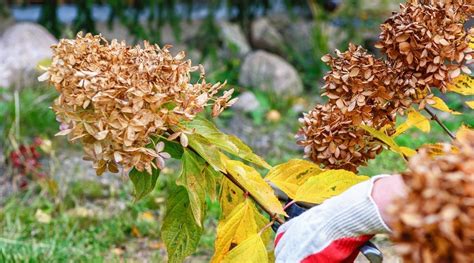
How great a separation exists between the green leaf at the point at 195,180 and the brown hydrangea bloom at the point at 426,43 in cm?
48

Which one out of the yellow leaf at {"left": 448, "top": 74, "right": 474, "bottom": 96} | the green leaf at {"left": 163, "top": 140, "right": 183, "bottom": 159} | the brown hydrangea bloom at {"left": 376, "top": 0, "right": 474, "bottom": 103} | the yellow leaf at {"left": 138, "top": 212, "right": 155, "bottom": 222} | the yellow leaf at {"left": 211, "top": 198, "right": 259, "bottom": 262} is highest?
the brown hydrangea bloom at {"left": 376, "top": 0, "right": 474, "bottom": 103}

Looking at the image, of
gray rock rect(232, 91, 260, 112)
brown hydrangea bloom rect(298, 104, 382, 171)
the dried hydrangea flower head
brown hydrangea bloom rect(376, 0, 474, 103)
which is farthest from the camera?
gray rock rect(232, 91, 260, 112)

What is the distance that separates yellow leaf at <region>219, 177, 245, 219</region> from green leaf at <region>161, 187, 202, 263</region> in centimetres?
8

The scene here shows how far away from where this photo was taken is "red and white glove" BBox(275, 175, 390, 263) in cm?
150

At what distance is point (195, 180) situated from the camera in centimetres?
199

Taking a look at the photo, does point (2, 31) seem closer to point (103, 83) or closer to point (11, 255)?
point (11, 255)

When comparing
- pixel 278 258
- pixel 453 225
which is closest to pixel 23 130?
pixel 278 258

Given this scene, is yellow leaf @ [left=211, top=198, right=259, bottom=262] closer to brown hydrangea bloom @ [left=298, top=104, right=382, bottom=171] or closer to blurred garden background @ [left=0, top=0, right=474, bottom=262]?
brown hydrangea bloom @ [left=298, top=104, right=382, bottom=171]

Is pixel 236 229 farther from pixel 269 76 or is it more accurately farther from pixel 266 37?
pixel 266 37

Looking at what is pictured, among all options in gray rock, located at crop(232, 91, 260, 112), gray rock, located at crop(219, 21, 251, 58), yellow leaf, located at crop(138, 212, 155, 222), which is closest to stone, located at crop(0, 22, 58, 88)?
gray rock, located at crop(232, 91, 260, 112)

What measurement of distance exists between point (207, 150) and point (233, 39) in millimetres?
5150

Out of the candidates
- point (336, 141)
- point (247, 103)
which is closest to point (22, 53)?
point (247, 103)

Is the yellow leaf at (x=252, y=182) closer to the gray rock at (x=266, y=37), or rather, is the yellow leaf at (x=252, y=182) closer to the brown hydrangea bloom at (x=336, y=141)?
the brown hydrangea bloom at (x=336, y=141)

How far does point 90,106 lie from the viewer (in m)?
1.93
